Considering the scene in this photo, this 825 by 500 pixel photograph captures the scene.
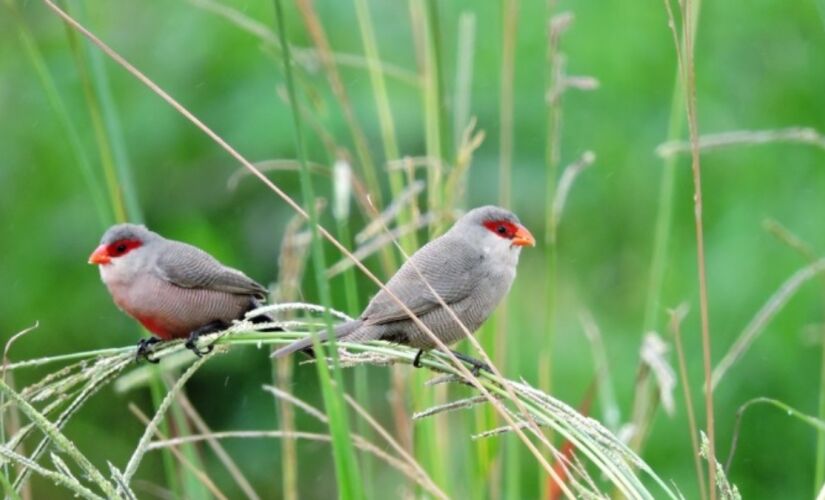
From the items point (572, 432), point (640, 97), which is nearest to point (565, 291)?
point (640, 97)

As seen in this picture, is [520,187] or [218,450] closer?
[218,450]

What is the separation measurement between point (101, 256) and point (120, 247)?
7 cm

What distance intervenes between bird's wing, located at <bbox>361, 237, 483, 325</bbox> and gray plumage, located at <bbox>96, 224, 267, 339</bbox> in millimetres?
414

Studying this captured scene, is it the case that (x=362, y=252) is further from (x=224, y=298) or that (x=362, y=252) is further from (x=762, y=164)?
A: (x=762, y=164)

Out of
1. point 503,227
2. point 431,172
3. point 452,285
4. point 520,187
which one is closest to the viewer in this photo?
point 452,285

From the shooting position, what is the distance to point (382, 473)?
5.44 meters

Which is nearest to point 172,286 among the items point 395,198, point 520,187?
point 395,198

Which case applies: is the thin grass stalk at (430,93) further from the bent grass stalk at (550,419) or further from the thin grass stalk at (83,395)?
the thin grass stalk at (83,395)

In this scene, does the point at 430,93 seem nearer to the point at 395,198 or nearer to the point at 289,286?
the point at 395,198

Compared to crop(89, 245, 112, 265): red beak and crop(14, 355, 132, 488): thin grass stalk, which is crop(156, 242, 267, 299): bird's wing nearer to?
crop(89, 245, 112, 265): red beak

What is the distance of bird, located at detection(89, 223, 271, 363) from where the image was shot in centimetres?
326

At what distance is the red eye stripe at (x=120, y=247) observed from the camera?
3430mm

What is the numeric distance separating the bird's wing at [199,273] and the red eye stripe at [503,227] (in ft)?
1.94

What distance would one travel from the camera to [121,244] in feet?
11.3
